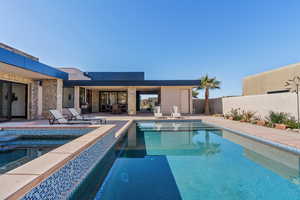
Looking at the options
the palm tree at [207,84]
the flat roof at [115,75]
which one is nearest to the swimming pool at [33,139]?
the palm tree at [207,84]

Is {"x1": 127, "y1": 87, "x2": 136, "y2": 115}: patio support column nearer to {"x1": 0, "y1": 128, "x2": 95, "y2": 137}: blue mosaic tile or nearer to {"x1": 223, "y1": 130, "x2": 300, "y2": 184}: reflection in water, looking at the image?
{"x1": 0, "y1": 128, "x2": 95, "y2": 137}: blue mosaic tile

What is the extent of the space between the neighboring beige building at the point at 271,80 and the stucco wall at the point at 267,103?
9.84 metres

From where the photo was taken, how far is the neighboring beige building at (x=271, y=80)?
55.7 feet

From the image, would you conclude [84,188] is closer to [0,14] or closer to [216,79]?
[0,14]

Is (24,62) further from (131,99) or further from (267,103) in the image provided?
(267,103)

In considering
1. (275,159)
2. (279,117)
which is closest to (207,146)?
(275,159)

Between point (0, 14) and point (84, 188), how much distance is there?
11784mm

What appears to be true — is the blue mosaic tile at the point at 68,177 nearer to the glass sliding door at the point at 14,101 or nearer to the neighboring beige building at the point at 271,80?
the glass sliding door at the point at 14,101

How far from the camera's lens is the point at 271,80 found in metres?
19.8

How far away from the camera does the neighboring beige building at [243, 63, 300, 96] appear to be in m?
17.0

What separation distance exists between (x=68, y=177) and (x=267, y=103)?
1100 cm

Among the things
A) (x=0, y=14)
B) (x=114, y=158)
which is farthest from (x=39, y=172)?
(x=0, y=14)

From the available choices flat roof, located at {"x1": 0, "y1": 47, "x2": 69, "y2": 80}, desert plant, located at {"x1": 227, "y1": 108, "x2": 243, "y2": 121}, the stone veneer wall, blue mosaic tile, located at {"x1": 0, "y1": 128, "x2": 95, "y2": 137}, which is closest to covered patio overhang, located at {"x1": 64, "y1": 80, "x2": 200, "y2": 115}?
the stone veneer wall

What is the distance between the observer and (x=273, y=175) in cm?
335
